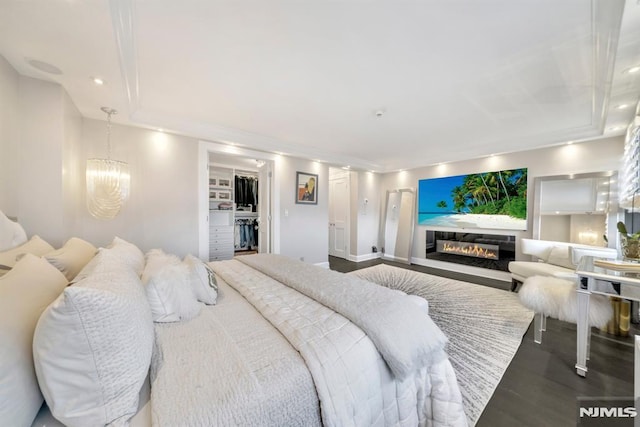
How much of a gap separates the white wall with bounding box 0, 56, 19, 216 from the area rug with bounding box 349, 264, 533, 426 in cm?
377

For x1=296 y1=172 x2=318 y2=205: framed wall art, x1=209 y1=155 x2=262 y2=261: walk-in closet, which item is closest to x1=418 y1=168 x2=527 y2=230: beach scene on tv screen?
x1=296 y1=172 x2=318 y2=205: framed wall art

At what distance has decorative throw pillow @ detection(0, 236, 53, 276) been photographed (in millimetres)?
1356

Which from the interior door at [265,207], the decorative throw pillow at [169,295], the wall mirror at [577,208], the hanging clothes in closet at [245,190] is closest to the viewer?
the decorative throw pillow at [169,295]

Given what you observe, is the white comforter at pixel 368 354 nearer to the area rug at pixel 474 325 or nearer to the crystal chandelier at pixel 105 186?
the area rug at pixel 474 325

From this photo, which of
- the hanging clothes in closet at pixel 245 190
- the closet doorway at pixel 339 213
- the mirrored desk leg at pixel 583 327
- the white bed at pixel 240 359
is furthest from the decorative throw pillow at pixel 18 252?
the closet doorway at pixel 339 213

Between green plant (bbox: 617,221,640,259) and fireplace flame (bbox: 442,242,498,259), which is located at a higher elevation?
green plant (bbox: 617,221,640,259)

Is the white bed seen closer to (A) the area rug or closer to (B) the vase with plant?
(A) the area rug

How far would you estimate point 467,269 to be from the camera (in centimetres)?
474

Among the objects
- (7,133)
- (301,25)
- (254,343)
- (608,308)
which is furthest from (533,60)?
(7,133)

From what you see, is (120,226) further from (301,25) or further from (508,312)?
(508,312)

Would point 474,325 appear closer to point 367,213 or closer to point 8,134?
point 367,213

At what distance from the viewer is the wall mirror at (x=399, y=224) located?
5668mm

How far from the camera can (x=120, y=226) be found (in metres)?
3.02

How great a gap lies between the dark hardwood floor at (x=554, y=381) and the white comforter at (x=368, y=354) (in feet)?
1.57
